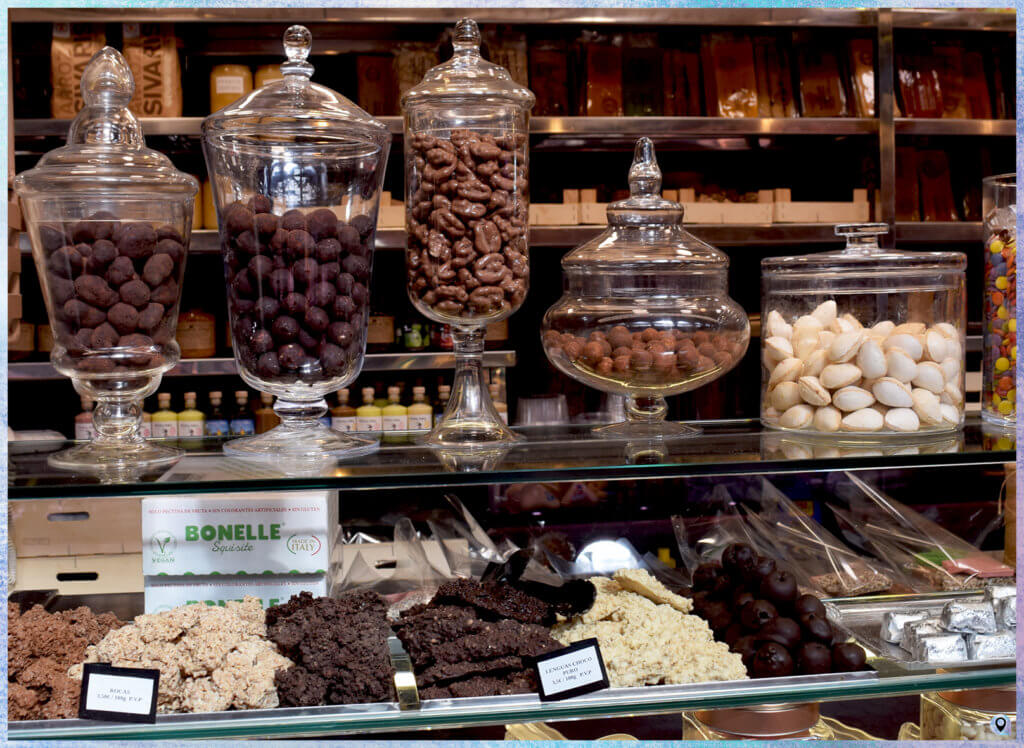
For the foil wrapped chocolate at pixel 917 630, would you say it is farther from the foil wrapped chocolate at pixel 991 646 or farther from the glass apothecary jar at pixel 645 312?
the glass apothecary jar at pixel 645 312

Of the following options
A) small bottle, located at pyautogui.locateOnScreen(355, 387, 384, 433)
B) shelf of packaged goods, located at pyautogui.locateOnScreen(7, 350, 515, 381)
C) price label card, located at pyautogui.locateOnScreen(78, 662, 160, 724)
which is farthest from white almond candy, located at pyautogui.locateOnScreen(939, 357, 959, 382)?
small bottle, located at pyautogui.locateOnScreen(355, 387, 384, 433)

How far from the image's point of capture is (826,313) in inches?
44.8

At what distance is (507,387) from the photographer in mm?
2867

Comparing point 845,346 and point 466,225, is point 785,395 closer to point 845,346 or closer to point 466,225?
point 845,346

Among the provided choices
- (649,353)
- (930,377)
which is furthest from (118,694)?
(930,377)

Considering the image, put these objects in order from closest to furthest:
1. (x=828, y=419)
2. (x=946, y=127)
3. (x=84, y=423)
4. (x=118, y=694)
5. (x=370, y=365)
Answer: (x=118, y=694)
(x=828, y=419)
(x=84, y=423)
(x=370, y=365)
(x=946, y=127)

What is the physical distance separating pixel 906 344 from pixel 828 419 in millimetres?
125

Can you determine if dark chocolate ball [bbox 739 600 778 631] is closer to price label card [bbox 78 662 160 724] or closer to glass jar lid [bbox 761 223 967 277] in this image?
glass jar lid [bbox 761 223 967 277]

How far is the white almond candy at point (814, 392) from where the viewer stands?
1086mm

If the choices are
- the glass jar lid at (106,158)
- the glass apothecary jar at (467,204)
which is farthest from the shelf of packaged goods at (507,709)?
the glass jar lid at (106,158)

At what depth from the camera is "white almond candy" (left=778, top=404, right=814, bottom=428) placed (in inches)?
43.7

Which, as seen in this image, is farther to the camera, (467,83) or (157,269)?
(467,83)

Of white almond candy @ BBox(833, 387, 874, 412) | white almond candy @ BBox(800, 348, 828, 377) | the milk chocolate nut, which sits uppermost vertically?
the milk chocolate nut

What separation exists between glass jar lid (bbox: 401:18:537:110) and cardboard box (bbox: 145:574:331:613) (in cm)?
59
